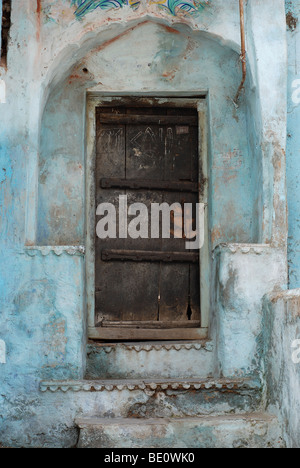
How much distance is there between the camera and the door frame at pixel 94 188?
21.7ft

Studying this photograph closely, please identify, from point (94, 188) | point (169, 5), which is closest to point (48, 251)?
point (94, 188)

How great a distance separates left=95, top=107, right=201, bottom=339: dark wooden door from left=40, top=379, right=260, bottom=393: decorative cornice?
0.80 m

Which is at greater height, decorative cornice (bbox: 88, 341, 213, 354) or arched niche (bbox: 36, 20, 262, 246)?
arched niche (bbox: 36, 20, 262, 246)

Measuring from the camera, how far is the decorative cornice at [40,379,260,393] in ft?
18.8

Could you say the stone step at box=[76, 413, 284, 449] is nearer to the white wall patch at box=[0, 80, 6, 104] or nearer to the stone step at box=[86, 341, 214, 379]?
the stone step at box=[86, 341, 214, 379]

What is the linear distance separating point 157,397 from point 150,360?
584 mm

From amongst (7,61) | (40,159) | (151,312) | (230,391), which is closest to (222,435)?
(230,391)

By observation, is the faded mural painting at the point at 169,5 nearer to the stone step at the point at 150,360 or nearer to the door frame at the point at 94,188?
the door frame at the point at 94,188

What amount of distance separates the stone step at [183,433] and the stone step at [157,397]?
148mm

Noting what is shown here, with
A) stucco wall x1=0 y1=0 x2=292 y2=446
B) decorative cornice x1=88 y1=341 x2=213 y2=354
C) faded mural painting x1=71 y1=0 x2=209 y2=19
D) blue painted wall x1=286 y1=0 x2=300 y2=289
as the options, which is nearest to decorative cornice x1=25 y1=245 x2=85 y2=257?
stucco wall x1=0 y1=0 x2=292 y2=446

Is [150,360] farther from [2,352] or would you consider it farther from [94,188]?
[94,188]

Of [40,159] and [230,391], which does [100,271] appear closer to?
[40,159]

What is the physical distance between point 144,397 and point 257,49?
2979 mm

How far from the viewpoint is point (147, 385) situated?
5785 millimetres
